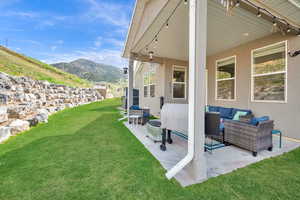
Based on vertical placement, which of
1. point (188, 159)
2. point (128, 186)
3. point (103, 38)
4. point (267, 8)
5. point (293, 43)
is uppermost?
point (103, 38)

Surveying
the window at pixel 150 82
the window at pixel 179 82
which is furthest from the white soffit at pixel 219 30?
the window at pixel 150 82

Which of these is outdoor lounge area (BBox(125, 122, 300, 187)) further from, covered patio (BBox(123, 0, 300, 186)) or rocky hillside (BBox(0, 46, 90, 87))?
rocky hillside (BBox(0, 46, 90, 87))

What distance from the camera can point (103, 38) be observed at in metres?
25.8

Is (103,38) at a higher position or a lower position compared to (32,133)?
higher

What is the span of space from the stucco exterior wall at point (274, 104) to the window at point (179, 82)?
191cm

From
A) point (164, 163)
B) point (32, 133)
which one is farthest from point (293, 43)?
point (32, 133)

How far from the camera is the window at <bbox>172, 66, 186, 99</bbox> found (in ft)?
24.0

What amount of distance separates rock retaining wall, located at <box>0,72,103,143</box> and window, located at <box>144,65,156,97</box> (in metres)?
5.46

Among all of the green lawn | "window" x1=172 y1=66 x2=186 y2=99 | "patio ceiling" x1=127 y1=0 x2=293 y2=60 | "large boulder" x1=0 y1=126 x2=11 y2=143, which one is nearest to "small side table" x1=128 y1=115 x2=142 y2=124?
the green lawn

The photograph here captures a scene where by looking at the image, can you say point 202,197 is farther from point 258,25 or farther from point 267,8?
point 258,25

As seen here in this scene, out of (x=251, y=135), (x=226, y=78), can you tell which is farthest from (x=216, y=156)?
(x=226, y=78)

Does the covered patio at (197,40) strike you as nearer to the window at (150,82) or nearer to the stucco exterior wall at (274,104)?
the stucco exterior wall at (274,104)

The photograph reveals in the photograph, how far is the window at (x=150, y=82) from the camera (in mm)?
8383

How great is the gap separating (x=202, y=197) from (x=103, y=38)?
29169mm
